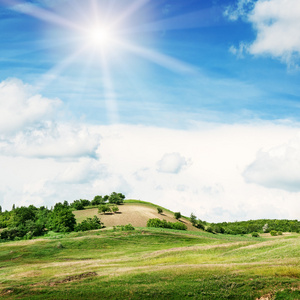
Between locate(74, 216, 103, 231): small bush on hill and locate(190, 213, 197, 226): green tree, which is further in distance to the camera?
locate(190, 213, 197, 226): green tree


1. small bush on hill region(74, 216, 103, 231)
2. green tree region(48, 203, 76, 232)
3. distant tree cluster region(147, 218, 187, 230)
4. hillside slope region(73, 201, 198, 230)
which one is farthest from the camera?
hillside slope region(73, 201, 198, 230)

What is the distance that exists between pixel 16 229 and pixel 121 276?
9716cm

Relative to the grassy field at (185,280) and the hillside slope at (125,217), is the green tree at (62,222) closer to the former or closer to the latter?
the hillside slope at (125,217)

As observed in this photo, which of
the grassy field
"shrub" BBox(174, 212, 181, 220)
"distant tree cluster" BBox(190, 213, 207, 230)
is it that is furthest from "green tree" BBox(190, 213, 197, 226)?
the grassy field

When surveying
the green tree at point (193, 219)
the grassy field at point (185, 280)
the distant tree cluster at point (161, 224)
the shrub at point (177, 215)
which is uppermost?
the shrub at point (177, 215)

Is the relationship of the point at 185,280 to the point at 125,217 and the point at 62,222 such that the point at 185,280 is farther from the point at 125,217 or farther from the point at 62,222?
the point at 125,217

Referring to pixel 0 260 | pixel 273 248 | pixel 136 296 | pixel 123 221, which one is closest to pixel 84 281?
pixel 136 296

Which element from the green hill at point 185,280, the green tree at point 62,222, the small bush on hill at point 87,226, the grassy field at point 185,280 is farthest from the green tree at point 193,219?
the grassy field at point 185,280

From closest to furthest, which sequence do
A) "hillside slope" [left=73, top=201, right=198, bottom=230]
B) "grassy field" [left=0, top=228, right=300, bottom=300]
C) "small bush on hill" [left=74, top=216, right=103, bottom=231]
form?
"grassy field" [left=0, top=228, right=300, bottom=300], "small bush on hill" [left=74, top=216, right=103, bottom=231], "hillside slope" [left=73, top=201, right=198, bottom=230]

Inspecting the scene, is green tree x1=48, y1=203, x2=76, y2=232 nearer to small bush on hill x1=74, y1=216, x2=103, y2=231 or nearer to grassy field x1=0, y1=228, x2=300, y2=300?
small bush on hill x1=74, y1=216, x2=103, y2=231

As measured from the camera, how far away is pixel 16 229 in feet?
400

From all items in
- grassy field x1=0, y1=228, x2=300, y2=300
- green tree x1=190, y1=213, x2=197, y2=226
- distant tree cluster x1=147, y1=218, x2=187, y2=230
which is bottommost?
grassy field x1=0, y1=228, x2=300, y2=300

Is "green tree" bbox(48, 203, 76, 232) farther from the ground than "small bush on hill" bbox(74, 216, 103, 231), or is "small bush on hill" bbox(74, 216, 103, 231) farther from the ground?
"green tree" bbox(48, 203, 76, 232)

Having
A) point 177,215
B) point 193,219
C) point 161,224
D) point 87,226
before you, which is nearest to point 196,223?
point 193,219
